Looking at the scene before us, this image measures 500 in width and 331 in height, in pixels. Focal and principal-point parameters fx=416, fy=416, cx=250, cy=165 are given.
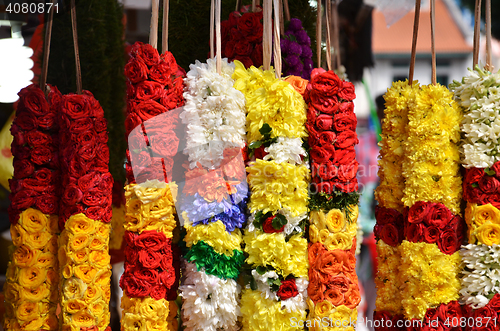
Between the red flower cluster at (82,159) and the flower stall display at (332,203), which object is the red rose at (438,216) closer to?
the flower stall display at (332,203)

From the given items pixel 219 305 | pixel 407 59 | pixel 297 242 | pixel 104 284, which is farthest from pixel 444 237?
pixel 407 59

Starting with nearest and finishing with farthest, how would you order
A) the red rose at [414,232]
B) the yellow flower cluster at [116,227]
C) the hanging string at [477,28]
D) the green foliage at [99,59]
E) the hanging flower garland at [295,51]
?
1. the red rose at [414,232]
2. the hanging string at [477,28]
3. the hanging flower garland at [295,51]
4. the green foliage at [99,59]
5. the yellow flower cluster at [116,227]

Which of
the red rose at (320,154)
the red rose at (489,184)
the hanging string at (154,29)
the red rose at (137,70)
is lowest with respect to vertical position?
the red rose at (489,184)

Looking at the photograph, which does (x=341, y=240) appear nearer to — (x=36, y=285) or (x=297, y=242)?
(x=297, y=242)

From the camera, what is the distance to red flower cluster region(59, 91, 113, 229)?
4.05 ft

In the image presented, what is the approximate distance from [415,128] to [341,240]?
1.37ft

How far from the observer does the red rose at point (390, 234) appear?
136cm

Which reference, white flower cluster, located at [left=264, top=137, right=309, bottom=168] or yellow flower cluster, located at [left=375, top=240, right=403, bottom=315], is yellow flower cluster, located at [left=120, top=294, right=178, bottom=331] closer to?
white flower cluster, located at [left=264, top=137, right=309, bottom=168]

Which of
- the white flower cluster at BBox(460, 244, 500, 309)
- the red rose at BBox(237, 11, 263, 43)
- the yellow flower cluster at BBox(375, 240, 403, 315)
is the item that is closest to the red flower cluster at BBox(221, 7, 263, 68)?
the red rose at BBox(237, 11, 263, 43)

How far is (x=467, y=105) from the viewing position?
4.32ft

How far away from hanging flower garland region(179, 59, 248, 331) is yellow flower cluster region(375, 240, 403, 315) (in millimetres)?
491

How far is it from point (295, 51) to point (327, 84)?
0.33 m

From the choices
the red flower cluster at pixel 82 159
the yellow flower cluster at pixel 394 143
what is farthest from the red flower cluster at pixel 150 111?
the yellow flower cluster at pixel 394 143

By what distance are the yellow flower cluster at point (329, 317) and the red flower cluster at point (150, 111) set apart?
589mm
